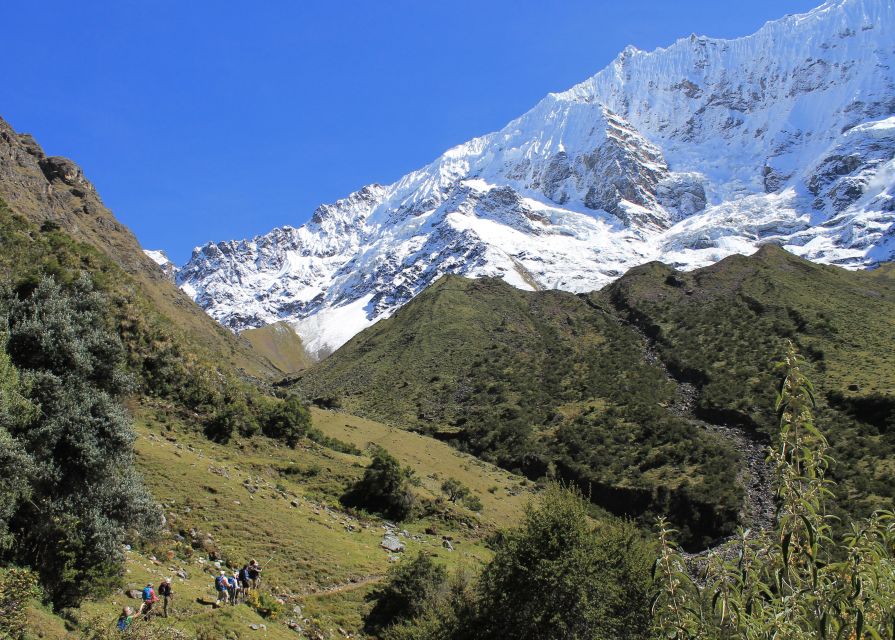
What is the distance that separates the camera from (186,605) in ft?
53.6

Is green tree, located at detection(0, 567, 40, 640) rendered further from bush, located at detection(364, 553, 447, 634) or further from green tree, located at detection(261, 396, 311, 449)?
green tree, located at detection(261, 396, 311, 449)

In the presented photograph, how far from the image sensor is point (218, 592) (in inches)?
690

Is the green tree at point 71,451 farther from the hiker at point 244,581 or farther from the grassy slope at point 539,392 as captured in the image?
the grassy slope at point 539,392

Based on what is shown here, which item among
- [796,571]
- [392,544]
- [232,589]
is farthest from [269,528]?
[796,571]

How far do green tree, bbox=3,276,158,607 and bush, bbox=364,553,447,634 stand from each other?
8895mm

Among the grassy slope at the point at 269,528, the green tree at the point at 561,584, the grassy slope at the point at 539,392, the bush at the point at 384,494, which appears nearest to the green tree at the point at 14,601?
the grassy slope at the point at 269,528

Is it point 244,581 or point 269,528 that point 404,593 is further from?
point 244,581

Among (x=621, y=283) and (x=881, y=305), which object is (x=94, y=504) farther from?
(x=621, y=283)

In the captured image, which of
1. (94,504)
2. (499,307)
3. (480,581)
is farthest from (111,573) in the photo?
(499,307)

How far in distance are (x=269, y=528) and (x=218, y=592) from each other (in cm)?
690

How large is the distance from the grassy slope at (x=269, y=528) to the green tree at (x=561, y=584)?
577cm

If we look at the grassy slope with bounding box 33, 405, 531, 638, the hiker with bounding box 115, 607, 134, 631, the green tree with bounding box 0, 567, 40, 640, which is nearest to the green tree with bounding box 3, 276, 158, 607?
the grassy slope with bounding box 33, 405, 531, 638

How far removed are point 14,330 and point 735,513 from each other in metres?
47.0

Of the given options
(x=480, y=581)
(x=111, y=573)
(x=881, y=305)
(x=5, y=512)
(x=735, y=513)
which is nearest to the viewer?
(x=5, y=512)
